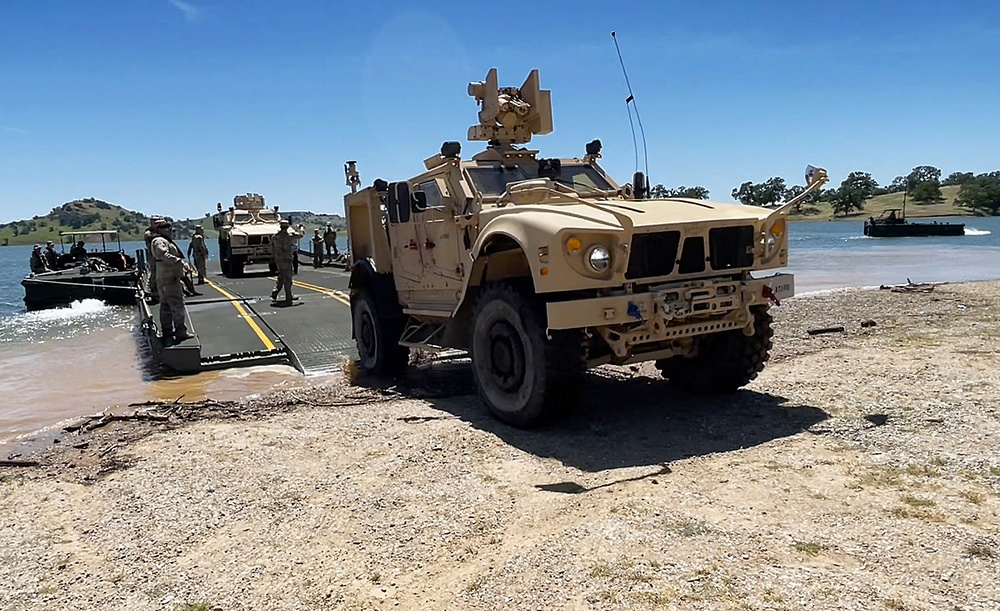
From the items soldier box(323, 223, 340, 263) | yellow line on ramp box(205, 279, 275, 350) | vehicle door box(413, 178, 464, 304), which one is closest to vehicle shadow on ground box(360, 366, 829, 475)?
vehicle door box(413, 178, 464, 304)

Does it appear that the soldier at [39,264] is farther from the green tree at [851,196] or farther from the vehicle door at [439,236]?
the green tree at [851,196]

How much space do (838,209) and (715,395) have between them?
105 m

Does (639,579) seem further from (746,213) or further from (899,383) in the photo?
(899,383)

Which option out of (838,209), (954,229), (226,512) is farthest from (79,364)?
(838,209)

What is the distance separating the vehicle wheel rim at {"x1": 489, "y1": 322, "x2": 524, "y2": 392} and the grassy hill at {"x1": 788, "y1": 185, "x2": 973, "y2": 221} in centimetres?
7681

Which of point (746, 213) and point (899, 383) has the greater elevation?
point (746, 213)

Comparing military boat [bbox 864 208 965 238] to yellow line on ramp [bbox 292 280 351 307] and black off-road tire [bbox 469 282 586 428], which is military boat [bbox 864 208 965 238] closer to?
yellow line on ramp [bbox 292 280 351 307]

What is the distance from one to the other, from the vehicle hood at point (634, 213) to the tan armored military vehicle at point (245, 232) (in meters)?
18.4

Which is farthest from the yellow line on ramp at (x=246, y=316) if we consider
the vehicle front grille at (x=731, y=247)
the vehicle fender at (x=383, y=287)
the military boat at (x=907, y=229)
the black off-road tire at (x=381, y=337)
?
the military boat at (x=907, y=229)

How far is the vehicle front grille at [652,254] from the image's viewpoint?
529 centimetres

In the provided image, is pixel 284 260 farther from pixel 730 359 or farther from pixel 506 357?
pixel 730 359

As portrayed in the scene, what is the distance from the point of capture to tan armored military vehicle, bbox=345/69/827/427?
17.0 ft

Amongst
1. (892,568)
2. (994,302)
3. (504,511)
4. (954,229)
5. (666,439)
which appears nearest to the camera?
(892,568)

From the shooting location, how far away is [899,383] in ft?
21.5
